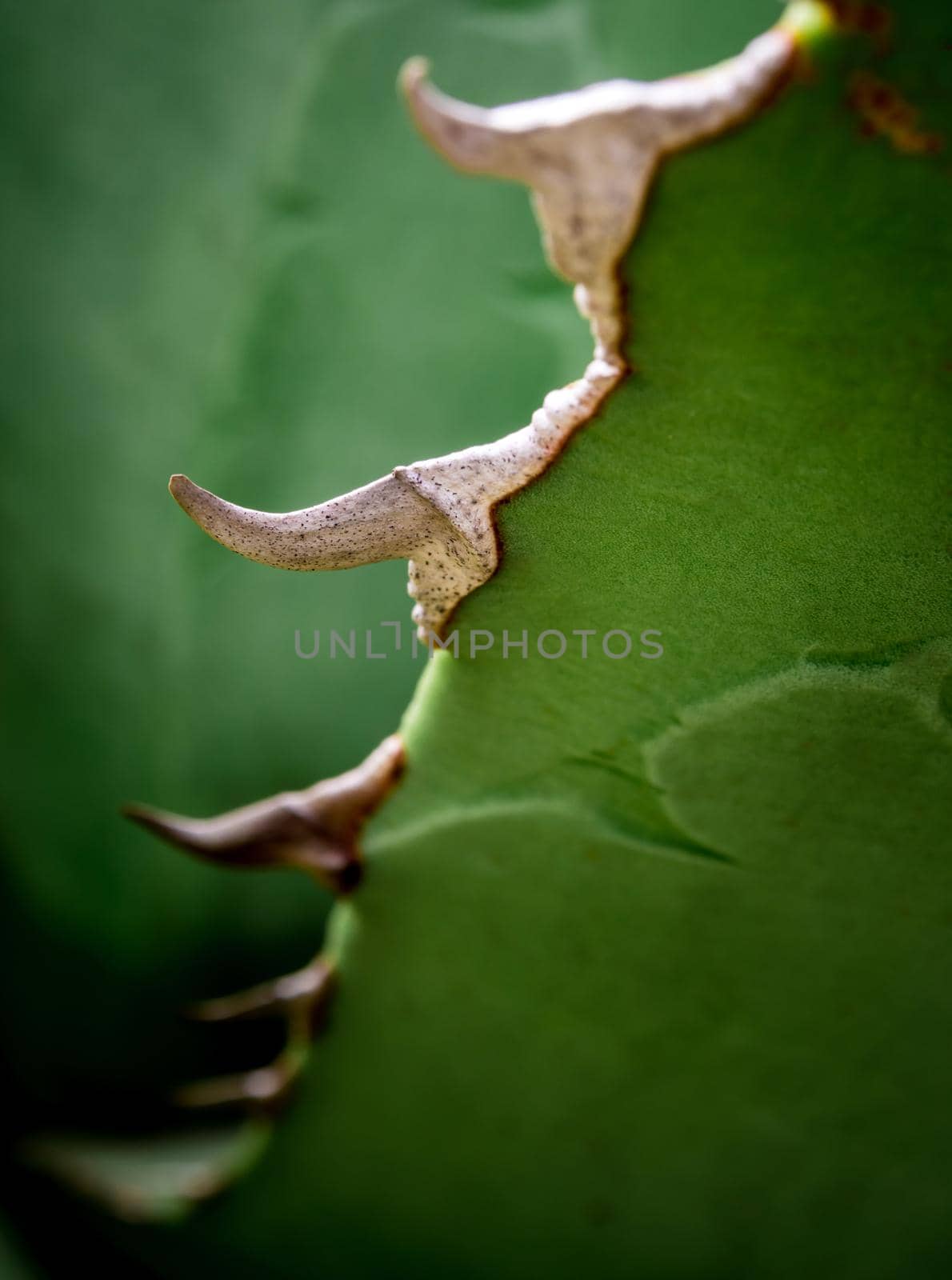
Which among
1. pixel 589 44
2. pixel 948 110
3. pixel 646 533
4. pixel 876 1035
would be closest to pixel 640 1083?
pixel 876 1035

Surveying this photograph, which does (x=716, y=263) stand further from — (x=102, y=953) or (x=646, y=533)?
(x=102, y=953)

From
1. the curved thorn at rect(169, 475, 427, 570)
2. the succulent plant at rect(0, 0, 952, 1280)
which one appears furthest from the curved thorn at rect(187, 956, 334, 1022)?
the curved thorn at rect(169, 475, 427, 570)

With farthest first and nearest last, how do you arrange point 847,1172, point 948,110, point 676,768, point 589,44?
1. point 589,44
2. point 847,1172
3. point 676,768
4. point 948,110

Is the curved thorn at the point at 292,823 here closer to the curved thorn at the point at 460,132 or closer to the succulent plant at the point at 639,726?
the succulent plant at the point at 639,726

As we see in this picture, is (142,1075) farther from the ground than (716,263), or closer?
closer

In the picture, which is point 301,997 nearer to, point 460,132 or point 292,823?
point 292,823

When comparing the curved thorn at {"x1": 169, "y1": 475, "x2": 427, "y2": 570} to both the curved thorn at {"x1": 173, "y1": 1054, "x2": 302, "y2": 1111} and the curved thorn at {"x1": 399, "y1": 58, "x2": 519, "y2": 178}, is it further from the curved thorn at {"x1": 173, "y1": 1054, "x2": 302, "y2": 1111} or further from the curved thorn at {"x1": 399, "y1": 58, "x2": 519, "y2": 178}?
the curved thorn at {"x1": 173, "y1": 1054, "x2": 302, "y2": 1111}

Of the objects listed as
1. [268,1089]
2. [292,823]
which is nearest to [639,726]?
[292,823]

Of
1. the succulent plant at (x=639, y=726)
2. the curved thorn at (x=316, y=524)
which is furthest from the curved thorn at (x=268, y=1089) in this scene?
the curved thorn at (x=316, y=524)
